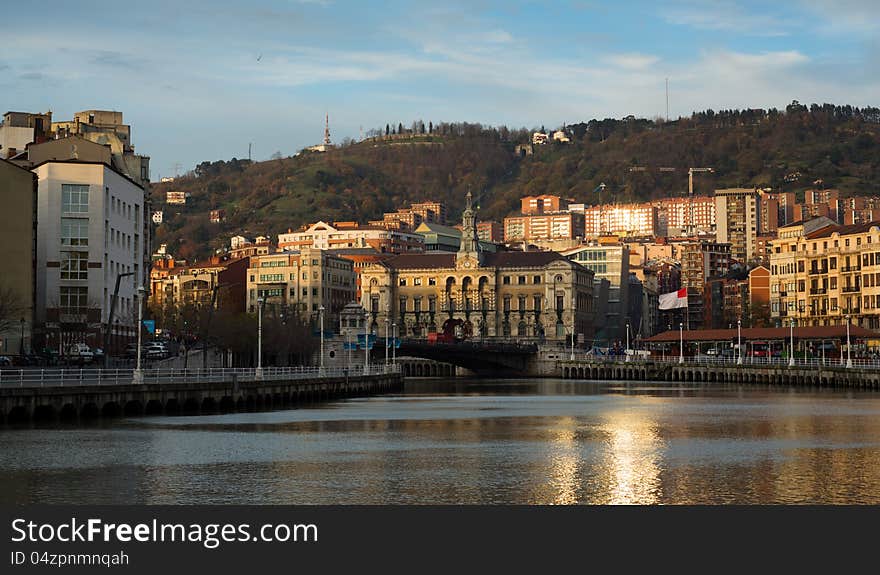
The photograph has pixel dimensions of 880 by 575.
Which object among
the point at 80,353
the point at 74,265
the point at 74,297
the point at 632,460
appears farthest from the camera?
the point at 74,297

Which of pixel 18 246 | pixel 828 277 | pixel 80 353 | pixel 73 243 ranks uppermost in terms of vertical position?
pixel 828 277

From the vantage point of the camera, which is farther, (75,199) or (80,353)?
(75,199)

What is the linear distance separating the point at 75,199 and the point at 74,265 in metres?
5.25

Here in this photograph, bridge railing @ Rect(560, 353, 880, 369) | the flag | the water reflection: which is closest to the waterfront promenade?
bridge railing @ Rect(560, 353, 880, 369)

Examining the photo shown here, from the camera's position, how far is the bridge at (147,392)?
6956cm

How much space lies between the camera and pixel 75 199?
110m

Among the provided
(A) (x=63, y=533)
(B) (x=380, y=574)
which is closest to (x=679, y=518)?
(B) (x=380, y=574)

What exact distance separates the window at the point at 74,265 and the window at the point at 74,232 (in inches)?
34.5

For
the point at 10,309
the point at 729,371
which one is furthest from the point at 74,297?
the point at 729,371

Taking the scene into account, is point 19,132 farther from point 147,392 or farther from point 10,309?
point 147,392

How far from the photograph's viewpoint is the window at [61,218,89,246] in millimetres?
109750

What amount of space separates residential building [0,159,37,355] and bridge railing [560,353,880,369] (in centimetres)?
7569

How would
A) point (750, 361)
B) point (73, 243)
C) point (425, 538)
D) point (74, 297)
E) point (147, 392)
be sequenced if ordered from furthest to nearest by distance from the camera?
point (750, 361) < point (74, 297) < point (73, 243) < point (147, 392) < point (425, 538)

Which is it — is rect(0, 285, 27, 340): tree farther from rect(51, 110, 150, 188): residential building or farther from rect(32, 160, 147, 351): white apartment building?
rect(51, 110, 150, 188): residential building
